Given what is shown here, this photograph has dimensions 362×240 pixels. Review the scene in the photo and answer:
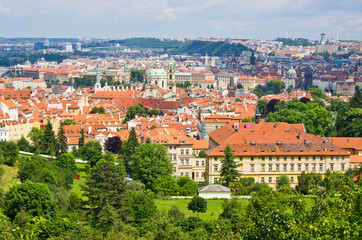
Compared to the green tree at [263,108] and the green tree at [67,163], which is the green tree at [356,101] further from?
the green tree at [67,163]

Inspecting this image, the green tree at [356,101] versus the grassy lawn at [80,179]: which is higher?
the green tree at [356,101]

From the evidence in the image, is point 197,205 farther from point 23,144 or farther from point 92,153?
point 23,144

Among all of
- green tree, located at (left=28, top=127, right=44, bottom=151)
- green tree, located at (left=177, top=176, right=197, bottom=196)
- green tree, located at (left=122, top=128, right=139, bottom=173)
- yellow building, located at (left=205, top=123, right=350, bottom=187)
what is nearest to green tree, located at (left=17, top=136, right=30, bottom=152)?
green tree, located at (left=28, top=127, right=44, bottom=151)

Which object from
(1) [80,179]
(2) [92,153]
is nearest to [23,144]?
(2) [92,153]

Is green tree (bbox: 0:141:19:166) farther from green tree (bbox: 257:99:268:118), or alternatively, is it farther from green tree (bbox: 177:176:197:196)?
green tree (bbox: 257:99:268:118)

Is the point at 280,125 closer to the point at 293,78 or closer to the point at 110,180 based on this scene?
the point at 110,180

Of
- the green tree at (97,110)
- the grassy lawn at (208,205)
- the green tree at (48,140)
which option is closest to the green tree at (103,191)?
the grassy lawn at (208,205)
